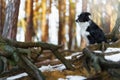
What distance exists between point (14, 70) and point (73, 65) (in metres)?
1.27

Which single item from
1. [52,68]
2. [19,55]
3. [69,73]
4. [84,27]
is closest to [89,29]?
[84,27]

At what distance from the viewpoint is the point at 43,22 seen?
31844 millimetres

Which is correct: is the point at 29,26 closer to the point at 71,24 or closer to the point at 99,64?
the point at 71,24

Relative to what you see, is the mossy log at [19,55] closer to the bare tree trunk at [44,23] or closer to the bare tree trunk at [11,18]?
the bare tree trunk at [11,18]

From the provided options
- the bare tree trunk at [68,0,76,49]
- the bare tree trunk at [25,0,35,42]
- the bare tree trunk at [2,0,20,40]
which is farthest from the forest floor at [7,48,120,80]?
the bare tree trunk at [68,0,76,49]

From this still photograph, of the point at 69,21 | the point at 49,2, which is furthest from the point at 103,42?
the point at 69,21

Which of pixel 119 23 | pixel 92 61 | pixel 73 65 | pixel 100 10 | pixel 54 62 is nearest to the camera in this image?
pixel 92 61

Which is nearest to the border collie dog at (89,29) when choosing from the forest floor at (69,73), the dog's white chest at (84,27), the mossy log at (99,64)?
the dog's white chest at (84,27)

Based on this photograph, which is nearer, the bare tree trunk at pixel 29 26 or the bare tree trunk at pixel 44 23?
the bare tree trunk at pixel 29 26

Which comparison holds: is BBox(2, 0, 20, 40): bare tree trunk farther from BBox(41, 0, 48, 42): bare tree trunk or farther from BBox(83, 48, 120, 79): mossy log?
BBox(41, 0, 48, 42): bare tree trunk

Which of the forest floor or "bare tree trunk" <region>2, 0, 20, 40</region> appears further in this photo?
"bare tree trunk" <region>2, 0, 20, 40</region>

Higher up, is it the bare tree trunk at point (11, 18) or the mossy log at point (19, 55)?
the bare tree trunk at point (11, 18)

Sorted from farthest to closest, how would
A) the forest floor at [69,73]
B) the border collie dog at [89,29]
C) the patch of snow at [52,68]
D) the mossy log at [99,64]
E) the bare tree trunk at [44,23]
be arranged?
the bare tree trunk at [44,23] → the border collie dog at [89,29] → the patch of snow at [52,68] → the forest floor at [69,73] → the mossy log at [99,64]

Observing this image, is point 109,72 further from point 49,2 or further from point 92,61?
point 49,2
